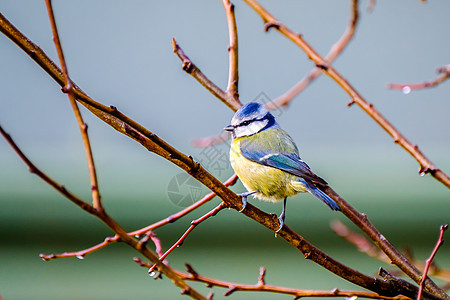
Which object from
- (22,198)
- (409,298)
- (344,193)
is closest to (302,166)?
(409,298)

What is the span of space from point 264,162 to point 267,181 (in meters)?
0.07

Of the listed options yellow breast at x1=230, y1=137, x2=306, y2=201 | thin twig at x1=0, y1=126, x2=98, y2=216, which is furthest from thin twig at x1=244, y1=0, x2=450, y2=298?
thin twig at x1=0, y1=126, x2=98, y2=216

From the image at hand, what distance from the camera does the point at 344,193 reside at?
10.4ft

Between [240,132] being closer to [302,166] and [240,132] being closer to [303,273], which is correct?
[302,166]

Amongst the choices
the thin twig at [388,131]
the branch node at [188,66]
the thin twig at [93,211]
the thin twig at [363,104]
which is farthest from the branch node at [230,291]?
the branch node at [188,66]

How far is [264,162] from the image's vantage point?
1.78 meters

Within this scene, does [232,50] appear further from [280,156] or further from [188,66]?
[280,156]

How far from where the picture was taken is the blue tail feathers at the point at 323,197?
4.58 feet

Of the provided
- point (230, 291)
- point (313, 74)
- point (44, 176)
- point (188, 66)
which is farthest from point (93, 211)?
point (313, 74)

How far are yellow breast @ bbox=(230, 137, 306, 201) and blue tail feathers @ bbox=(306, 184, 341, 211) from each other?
0.09 meters

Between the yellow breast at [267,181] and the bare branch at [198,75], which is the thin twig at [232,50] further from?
the yellow breast at [267,181]

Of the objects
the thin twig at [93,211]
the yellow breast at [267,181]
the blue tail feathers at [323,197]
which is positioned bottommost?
the thin twig at [93,211]

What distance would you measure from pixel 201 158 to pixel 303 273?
1758 millimetres

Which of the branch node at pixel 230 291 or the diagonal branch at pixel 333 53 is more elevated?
the diagonal branch at pixel 333 53
